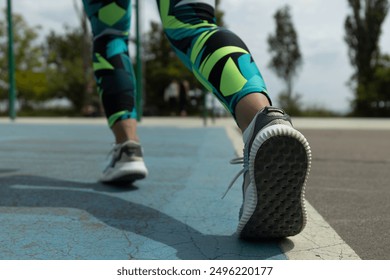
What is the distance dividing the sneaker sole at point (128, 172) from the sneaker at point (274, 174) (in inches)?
31.9

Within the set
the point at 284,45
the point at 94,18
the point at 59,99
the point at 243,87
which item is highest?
the point at 94,18

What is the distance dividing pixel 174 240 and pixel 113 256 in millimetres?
199

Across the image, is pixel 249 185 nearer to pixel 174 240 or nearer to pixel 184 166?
pixel 174 240

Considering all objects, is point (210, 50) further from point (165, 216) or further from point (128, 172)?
point (128, 172)

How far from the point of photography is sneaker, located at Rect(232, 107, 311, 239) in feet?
3.56

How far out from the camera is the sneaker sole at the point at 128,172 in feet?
6.16

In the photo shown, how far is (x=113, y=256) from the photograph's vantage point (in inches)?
43.2

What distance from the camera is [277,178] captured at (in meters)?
1.09

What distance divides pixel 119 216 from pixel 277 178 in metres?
0.64

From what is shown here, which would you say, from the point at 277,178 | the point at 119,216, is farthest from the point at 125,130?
the point at 277,178

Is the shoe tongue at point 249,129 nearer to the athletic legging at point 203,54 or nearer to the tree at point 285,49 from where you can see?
the athletic legging at point 203,54

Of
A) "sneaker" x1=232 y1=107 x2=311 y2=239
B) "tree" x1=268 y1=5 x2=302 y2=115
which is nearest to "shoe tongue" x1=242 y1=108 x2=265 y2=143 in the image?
"sneaker" x1=232 y1=107 x2=311 y2=239

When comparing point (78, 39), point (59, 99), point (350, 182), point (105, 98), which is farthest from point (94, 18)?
point (78, 39)

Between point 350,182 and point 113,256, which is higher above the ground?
point 113,256
